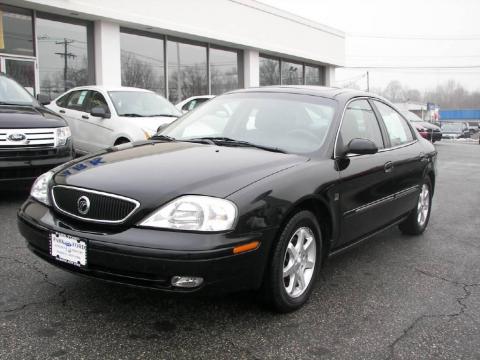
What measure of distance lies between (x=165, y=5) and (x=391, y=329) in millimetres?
14422

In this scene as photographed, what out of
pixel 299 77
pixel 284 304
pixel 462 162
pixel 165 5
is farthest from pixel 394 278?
pixel 299 77

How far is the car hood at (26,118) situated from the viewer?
234 inches

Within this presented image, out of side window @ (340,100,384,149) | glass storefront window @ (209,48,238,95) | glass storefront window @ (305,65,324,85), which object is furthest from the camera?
glass storefront window @ (305,65,324,85)

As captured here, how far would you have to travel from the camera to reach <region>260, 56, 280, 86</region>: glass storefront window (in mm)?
21334

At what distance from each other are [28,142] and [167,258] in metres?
4.07

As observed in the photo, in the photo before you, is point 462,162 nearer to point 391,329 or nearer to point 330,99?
point 330,99

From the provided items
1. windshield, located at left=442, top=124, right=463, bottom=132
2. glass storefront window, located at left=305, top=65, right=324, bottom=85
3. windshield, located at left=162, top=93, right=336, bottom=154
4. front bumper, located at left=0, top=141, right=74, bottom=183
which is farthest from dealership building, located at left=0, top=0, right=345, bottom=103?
windshield, located at left=442, top=124, right=463, bottom=132

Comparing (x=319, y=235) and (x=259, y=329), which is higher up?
(x=319, y=235)

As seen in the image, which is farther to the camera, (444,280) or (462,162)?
(462,162)

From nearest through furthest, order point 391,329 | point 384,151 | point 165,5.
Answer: point 391,329, point 384,151, point 165,5

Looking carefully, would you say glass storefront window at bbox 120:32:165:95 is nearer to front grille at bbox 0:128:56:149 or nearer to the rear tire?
front grille at bbox 0:128:56:149

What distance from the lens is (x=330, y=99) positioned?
4.16 m

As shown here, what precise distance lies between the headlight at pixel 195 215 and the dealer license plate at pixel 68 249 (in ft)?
1.27

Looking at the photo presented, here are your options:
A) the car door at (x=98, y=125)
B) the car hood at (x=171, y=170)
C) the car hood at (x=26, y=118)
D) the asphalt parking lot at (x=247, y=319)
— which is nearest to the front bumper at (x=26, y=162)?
the car hood at (x=26, y=118)
